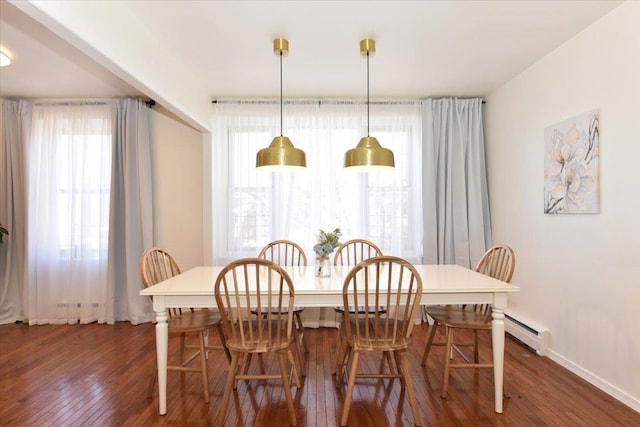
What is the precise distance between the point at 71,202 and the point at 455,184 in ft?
13.7

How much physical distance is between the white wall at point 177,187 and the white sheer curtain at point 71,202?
513 mm

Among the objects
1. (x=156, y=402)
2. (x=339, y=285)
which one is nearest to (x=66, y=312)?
(x=156, y=402)

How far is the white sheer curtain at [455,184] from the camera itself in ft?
12.2

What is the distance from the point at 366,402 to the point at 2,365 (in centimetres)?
285

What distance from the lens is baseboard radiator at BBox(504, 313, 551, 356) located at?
9.33 feet

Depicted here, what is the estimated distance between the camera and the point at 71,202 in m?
3.80

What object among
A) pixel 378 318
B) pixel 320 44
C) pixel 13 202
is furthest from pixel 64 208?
pixel 378 318

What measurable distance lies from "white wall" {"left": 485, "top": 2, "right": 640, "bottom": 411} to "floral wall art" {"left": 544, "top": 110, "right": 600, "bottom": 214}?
59 mm

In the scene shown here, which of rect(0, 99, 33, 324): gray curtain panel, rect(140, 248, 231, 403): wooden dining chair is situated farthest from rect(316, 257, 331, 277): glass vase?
rect(0, 99, 33, 324): gray curtain panel

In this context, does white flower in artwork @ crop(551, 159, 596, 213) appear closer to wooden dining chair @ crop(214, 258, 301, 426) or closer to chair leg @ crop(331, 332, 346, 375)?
chair leg @ crop(331, 332, 346, 375)

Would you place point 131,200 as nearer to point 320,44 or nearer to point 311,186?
point 311,186

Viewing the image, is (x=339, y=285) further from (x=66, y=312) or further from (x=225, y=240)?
(x=66, y=312)

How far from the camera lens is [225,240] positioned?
3.82m

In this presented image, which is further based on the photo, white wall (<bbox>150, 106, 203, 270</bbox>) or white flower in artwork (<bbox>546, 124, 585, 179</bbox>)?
white wall (<bbox>150, 106, 203, 270</bbox>)
